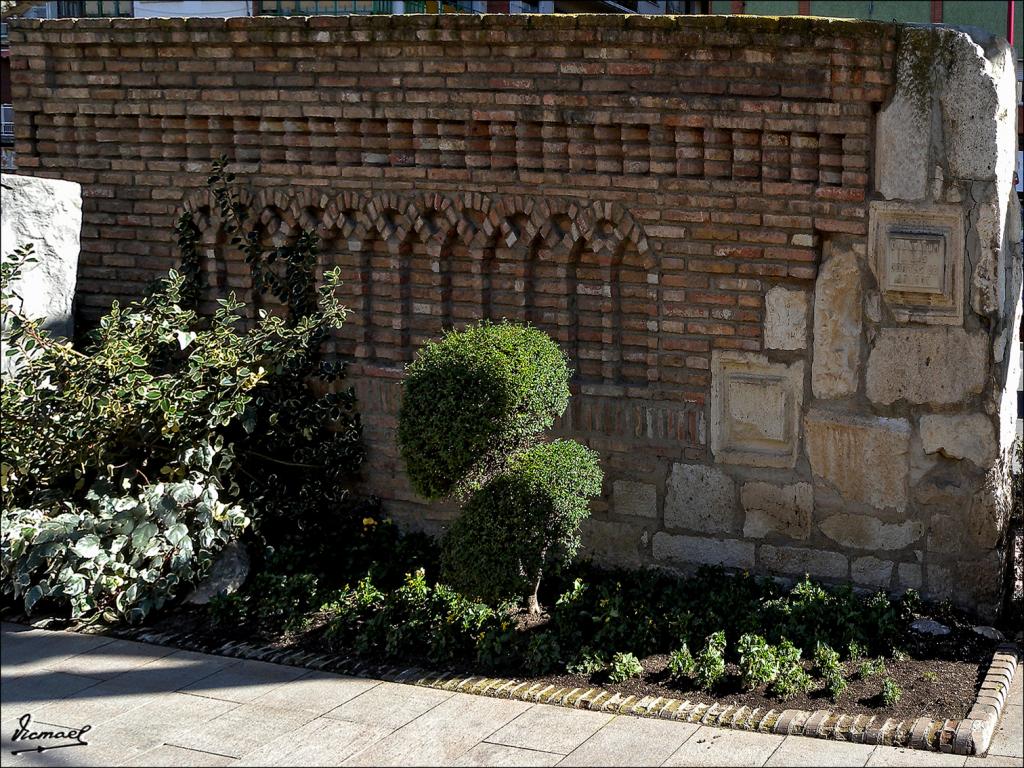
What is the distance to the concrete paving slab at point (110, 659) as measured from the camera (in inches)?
209

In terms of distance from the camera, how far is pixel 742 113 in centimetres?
561

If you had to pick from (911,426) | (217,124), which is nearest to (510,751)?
(911,426)

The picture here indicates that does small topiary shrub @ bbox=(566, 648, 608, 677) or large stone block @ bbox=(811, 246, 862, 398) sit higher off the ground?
large stone block @ bbox=(811, 246, 862, 398)

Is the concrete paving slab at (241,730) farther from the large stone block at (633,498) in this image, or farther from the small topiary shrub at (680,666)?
the large stone block at (633,498)

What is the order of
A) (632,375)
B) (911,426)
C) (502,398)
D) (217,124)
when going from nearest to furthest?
(502,398) → (911,426) → (632,375) → (217,124)

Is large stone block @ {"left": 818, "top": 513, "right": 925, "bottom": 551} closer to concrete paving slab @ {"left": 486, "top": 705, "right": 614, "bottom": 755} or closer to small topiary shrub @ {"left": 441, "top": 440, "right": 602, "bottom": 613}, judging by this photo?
small topiary shrub @ {"left": 441, "top": 440, "right": 602, "bottom": 613}

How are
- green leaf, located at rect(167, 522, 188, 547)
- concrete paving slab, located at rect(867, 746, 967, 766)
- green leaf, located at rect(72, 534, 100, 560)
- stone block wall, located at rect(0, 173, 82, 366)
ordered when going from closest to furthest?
concrete paving slab, located at rect(867, 746, 967, 766), green leaf, located at rect(72, 534, 100, 560), green leaf, located at rect(167, 522, 188, 547), stone block wall, located at rect(0, 173, 82, 366)

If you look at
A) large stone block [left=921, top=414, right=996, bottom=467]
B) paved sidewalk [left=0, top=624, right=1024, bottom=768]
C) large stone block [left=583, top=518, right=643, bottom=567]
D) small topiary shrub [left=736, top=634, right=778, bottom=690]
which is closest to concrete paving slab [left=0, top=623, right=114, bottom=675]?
paved sidewalk [left=0, top=624, right=1024, bottom=768]

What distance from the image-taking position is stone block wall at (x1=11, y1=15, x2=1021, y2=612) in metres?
5.42

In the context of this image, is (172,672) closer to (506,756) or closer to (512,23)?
(506,756)

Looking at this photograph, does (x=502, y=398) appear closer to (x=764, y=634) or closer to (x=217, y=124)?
(x=764, y=634)

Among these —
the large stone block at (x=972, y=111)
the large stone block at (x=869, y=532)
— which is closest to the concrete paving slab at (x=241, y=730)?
the large stone block at (x=869, y=532)

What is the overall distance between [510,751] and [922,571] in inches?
85.4

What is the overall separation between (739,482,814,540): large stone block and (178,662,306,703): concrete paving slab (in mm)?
2103
